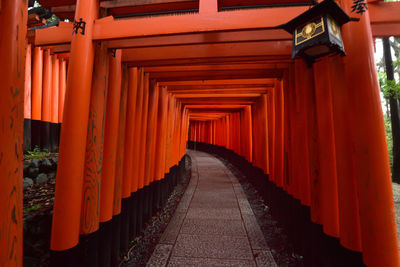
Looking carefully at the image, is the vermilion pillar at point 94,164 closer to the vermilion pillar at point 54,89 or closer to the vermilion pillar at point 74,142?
the vermilion pillar at point 74,142

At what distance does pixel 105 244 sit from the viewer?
9.39 feet

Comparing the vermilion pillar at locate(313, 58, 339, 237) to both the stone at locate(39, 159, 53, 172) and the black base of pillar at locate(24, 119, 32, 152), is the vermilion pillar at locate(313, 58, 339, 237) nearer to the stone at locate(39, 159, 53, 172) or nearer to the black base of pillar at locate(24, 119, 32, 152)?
the stone at locate(39, 159, 53, 172)

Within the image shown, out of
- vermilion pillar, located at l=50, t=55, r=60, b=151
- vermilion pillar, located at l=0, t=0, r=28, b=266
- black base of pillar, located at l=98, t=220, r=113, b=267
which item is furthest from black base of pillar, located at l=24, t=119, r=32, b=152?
vermilion pillar, located at l=0, t=0, r=28, b=266

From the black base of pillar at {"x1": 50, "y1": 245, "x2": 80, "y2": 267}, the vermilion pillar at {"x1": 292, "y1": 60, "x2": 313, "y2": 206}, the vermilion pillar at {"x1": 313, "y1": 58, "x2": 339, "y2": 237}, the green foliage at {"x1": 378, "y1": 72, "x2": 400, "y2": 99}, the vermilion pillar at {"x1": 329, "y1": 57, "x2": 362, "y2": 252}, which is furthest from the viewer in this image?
the green foliage at {"x1": 378, "y1": 72, "x2": 400, "y2": 99}

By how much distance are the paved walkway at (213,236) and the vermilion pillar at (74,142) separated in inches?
60.0

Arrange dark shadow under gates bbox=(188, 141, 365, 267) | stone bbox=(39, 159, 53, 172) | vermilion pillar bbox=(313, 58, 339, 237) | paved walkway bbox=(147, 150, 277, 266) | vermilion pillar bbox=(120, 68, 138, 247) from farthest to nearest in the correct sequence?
stone bbox=(39, 159, 53, 172) → vermilion pillar bbox=(120, 68, 138, 247) → paved walkway bbox=(147, 150, 277, 266) → vermilion pillar bbox=(313, 58, 339, 237) → dark shadow under gates bbox=(188, 141, 365, 267)

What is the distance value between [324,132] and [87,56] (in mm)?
3260

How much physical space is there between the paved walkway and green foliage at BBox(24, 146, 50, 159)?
4.12 meters

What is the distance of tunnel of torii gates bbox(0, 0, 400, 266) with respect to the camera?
1564 millimetres

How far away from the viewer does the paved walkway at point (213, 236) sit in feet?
10.3

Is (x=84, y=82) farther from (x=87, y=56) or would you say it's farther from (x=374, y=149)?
(x=374, y=149)

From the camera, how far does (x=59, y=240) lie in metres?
2.13

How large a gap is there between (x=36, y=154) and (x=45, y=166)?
3.22 ft

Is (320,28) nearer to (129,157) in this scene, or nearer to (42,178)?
(129,157)
